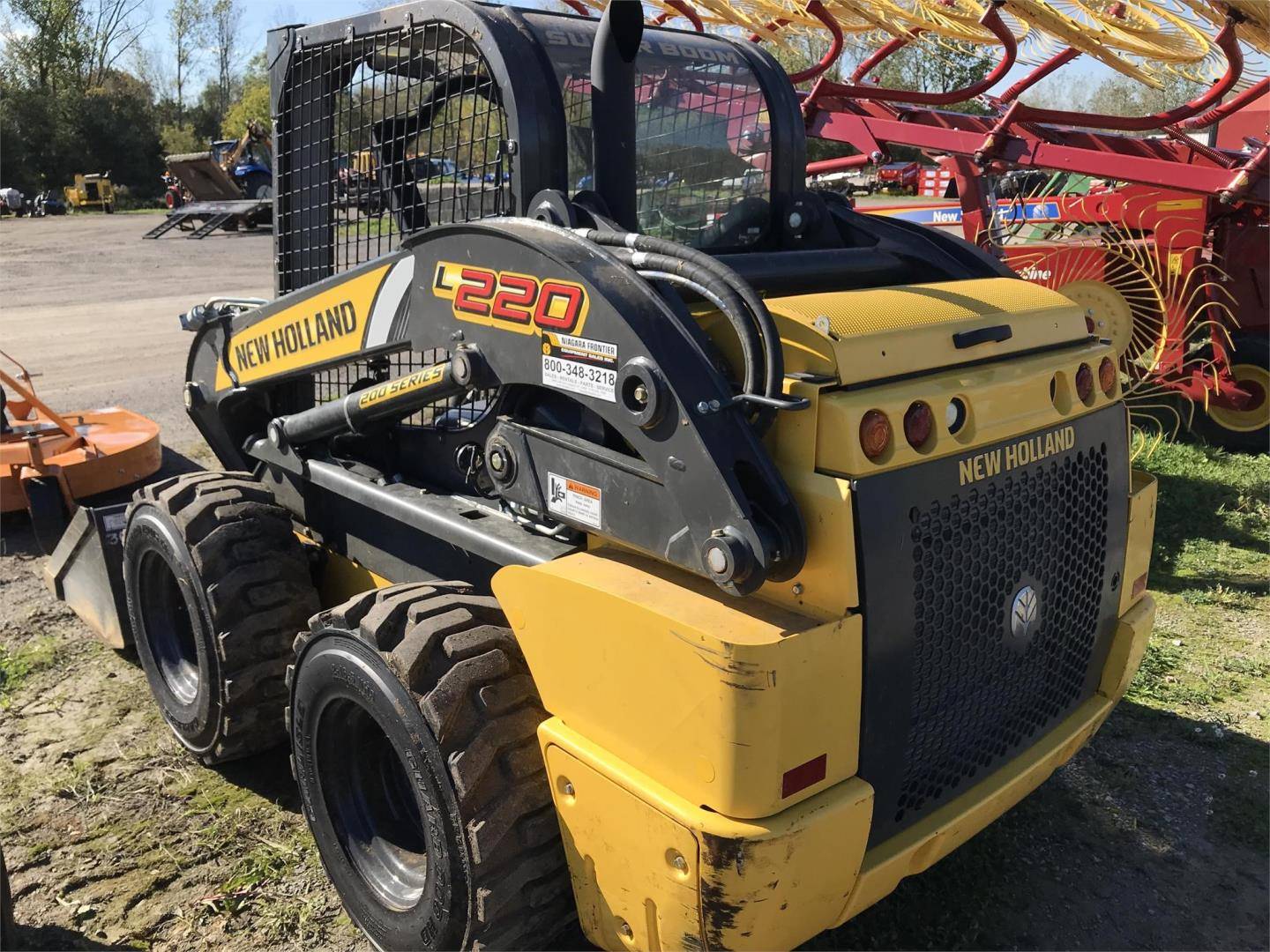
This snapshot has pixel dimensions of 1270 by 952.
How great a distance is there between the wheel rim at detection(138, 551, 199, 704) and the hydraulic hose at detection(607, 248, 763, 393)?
250 cm

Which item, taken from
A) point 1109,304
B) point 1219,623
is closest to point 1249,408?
point 1109,304

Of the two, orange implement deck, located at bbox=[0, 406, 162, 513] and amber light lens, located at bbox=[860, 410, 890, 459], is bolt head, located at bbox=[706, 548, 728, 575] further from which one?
orange implement deck, located at bbox=[0, 406, 162, 513]

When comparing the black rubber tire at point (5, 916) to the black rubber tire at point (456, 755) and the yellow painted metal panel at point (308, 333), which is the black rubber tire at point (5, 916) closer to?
the black rubber tire at point (456, 755)

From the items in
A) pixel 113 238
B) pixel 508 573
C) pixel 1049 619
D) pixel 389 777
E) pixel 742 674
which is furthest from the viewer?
pixel 113 238

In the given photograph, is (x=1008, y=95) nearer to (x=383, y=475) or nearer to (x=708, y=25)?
(x=708, y=25)

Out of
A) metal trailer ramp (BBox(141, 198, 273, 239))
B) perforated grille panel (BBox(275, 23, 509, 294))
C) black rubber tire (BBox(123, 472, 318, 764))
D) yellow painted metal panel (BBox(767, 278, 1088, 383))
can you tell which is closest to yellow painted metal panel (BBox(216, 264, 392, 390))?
perforated grille panel (BBox(275, 23, 509, 294))

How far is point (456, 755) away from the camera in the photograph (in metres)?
2.41

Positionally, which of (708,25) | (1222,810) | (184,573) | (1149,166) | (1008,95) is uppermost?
(708,25)

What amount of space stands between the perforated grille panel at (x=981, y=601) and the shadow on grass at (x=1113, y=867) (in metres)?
0.61

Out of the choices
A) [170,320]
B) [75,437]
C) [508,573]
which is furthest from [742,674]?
[170,320]

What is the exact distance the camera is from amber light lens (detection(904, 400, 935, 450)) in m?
2.33

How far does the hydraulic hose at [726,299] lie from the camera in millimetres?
2209

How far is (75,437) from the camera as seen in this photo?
589 centimetres

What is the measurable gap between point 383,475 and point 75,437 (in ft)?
10.9
